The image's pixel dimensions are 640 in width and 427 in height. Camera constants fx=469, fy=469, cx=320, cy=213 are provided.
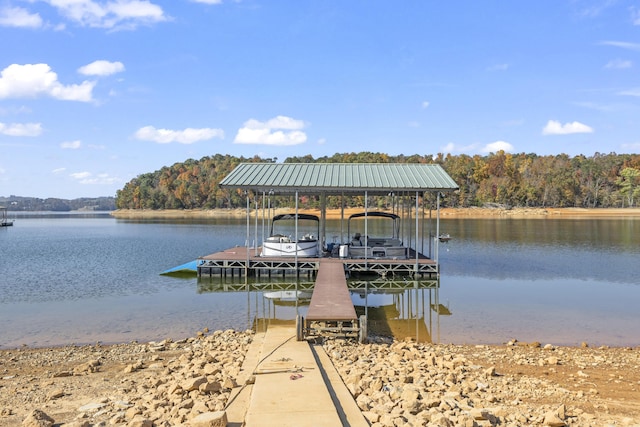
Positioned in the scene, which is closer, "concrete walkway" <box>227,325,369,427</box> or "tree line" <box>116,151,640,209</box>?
"concrete walkway" <box>227,325,369,427</box>

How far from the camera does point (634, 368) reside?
31.7ft

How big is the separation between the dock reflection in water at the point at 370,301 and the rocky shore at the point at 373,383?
2.17 metres

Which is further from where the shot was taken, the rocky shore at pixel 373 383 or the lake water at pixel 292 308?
the lake water at pixel 292 308

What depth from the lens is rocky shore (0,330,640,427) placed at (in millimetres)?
6395

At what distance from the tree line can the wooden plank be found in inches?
2278

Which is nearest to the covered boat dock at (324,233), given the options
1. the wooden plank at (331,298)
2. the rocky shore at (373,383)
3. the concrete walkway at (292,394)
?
the wooden plank at (331,298)

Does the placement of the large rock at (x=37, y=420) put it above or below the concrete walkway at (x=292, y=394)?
below

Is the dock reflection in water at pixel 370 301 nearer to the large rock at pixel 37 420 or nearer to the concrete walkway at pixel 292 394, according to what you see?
the concrete walkway at pixel 292 394

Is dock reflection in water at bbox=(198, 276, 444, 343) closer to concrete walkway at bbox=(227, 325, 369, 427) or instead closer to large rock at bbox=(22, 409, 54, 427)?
concrete walkway at bbox=(227, 325, 369, 427)

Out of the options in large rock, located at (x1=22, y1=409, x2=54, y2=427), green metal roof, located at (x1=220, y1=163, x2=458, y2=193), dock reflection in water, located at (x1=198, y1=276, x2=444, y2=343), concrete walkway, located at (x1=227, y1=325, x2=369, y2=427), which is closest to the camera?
concrete walkway, located at (x1=227, y1=325, x2=369, y2=427)

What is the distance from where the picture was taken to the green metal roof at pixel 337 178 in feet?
66.9

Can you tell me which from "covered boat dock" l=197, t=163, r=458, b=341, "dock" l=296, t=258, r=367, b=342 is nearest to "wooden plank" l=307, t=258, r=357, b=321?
"dock" l=296, t=258, r=367, b=342

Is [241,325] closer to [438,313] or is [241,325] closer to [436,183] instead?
[438,313]

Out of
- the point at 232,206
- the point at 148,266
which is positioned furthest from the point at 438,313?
the point at 232,206
